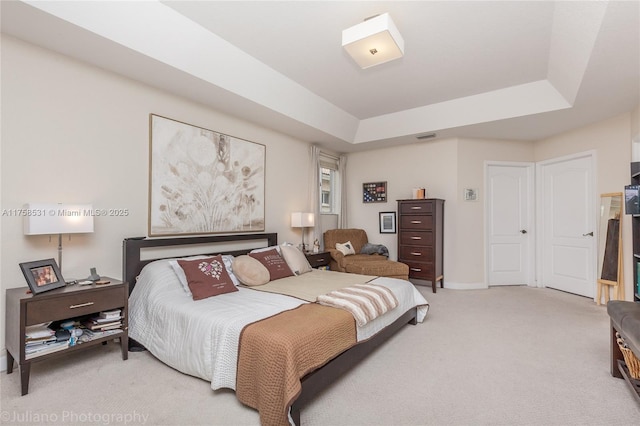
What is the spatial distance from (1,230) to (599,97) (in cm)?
567

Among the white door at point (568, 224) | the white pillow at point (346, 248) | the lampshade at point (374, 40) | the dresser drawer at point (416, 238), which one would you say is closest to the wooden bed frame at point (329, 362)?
the white pillow at point (346, 248)

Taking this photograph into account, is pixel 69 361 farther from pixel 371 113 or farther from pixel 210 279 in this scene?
pixel 371 113

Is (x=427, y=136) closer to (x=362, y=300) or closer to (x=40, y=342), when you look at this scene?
(x=362, y=300)

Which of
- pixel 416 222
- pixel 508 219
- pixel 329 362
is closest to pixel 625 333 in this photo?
pixel 329 362

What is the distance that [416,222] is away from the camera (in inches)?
203

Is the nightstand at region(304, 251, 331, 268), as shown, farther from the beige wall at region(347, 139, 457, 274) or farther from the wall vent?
the wall vent

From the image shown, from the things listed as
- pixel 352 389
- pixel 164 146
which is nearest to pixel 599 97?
pixel 352 389

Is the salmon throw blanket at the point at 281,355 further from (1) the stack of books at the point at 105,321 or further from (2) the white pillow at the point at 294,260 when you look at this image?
(2) the white pillow at the point at 294,260

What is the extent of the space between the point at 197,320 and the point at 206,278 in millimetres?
643

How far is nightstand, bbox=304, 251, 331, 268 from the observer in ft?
15.1

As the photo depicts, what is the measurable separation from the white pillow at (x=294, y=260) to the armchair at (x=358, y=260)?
0.99 m

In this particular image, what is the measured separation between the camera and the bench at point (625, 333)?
1941 millimetres

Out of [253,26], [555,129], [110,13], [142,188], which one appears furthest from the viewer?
[555,129]

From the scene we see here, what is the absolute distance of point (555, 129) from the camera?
4719 mm
